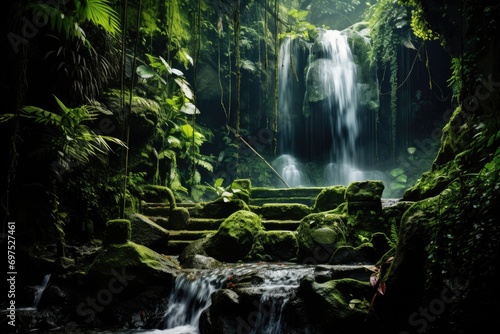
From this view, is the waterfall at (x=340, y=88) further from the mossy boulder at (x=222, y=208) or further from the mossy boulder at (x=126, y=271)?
the mossy boulder at (x=126, y=271)

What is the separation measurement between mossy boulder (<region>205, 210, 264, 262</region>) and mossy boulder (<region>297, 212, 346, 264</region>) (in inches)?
45.3

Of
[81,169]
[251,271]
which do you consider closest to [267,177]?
[81,169]

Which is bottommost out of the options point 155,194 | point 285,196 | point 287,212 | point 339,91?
point 287,212

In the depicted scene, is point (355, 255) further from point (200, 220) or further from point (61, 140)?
point (61, 140)

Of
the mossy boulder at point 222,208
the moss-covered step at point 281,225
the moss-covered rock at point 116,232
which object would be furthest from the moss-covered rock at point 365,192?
the moss-covered rock at point 116,232

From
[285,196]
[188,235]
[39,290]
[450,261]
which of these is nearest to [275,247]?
[188,235]

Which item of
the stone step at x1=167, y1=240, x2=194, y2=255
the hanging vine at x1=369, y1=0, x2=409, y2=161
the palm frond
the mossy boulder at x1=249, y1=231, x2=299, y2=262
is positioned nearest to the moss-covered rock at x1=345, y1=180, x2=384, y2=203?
the mossy boulder at x1=249, y1=231, x2=299, y2=262

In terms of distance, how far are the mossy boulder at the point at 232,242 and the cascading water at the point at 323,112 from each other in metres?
11.6

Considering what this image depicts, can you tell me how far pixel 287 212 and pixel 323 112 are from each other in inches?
421

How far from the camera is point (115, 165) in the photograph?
9.36m

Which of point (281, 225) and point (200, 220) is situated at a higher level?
point (200, 220)

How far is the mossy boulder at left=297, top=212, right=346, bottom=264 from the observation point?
704cm

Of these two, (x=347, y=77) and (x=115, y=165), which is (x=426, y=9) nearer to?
(x=115, y=165)

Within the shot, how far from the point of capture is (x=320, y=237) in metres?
7.12
